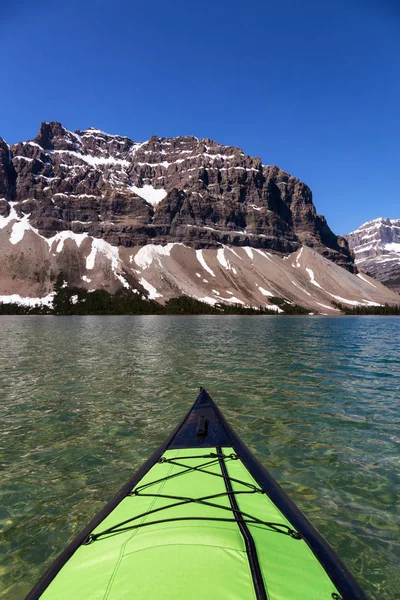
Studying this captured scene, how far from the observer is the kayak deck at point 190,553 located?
409 centimetres

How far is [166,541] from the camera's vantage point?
5.03 m

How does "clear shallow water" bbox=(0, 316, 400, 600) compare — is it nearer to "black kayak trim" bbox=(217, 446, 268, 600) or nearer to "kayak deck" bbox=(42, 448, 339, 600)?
"kayak deck" bbox=(42, 448, 339, 600)

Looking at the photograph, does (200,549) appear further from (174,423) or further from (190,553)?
(174,423)

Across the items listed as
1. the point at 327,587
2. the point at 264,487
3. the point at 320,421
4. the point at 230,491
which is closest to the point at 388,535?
the point at 264,487

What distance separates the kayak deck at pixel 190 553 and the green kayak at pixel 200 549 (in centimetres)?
1

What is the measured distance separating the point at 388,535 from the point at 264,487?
325cm

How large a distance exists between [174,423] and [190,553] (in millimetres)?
10679

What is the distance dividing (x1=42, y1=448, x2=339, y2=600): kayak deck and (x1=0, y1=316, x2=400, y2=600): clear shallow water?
2410 millimetres

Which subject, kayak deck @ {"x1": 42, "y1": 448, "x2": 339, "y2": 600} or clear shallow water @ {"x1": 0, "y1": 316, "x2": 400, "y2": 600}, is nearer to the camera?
kayak deck @ {"x1": 42, "y1": 448, "x2": 339, "y2": 600}

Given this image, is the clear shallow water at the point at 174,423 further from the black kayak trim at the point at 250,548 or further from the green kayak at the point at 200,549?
→ the black kayak trim at the point at 250,548

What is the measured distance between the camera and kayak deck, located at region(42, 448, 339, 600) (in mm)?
4090

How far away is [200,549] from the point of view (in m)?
4.84

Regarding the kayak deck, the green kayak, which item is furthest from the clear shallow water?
the kayak deck

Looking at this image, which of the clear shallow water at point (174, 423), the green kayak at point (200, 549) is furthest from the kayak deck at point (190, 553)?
the clear shallow water at point (174, 423)
